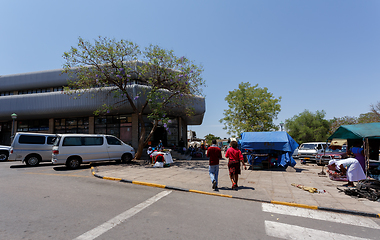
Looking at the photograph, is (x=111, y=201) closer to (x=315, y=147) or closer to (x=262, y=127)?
(x=315, y=147)

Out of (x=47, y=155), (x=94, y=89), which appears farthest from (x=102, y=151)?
(x=94, y=89)

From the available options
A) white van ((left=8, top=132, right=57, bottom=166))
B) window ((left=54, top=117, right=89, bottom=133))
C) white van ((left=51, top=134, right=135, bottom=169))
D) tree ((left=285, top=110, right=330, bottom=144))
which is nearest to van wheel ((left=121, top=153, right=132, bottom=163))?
white van ((left=51, top=134, right=135, bottom=169))

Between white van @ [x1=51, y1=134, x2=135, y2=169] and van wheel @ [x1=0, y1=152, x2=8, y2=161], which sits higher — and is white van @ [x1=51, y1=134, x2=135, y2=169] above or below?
above

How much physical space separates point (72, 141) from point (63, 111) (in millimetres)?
11477

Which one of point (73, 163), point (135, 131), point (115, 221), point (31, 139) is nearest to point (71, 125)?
point (135, 131)

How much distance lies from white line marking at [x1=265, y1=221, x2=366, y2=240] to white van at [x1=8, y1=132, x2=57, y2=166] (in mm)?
15100

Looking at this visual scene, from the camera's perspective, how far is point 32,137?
540 inches

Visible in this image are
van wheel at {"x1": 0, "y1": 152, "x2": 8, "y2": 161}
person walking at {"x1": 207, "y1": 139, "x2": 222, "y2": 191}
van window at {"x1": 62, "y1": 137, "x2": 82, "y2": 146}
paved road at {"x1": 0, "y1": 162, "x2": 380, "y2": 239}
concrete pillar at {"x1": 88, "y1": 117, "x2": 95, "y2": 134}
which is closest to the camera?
paved road at {"x1": 0, "y1": 162, "x2": 380, "y2": 239}

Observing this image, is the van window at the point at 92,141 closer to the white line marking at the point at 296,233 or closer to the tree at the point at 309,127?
the white line marking at the point at 296,233

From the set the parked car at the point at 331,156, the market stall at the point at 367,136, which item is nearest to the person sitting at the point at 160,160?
the market stall at the point at 367,136

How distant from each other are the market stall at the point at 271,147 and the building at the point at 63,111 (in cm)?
861

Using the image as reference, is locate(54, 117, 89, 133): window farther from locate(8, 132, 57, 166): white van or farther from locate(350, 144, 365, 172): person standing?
locate(350, 144, 365, 172): person standing

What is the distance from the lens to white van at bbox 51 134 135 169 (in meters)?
11.7

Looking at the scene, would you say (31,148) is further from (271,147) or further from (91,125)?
(271,147)
